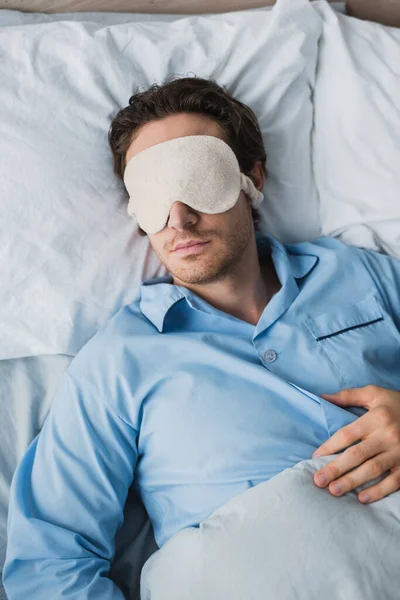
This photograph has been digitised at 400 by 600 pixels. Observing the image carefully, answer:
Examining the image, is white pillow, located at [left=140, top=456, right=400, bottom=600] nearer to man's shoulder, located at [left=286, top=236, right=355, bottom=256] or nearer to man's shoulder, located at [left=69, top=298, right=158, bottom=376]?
man's shoulder, located at [left=69, top=298, right=158, bottom=376]

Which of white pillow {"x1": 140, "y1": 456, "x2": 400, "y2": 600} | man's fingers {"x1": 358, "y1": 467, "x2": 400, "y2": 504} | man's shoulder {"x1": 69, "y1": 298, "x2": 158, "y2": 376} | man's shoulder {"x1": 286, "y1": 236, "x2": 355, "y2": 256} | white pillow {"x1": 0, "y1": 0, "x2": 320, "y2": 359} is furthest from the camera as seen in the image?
man's shoulder {"x1": 286, "y1": 236, "x2": 355, "y2": 256}

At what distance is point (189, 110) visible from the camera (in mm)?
1413

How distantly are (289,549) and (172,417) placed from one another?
1.03 feet

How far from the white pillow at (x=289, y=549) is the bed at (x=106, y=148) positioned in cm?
26

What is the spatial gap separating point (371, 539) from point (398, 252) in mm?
731

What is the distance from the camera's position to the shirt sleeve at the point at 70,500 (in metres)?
1.16

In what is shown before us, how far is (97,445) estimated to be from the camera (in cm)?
123

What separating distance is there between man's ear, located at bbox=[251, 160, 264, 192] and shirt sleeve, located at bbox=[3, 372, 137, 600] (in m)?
0.58

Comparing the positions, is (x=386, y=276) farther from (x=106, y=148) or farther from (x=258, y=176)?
(x=106, y=148)

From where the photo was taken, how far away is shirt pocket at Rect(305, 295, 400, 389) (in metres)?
1.30

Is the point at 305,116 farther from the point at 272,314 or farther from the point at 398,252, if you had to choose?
the point at 272,314

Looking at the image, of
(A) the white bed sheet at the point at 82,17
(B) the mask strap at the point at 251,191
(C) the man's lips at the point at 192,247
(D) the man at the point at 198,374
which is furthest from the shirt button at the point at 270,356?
(A) the white bed sheet at the point at 82,17

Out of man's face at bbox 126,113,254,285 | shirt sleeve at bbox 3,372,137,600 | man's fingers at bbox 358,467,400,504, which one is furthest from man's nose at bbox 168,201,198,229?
man's fingers at bbox 358,467,400,504

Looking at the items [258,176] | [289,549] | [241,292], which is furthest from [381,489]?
[258,176]
